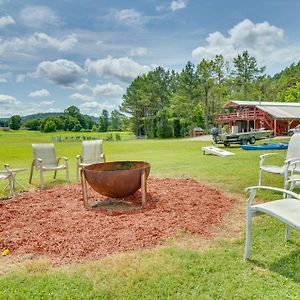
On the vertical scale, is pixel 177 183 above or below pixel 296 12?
below

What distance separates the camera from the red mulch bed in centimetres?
356

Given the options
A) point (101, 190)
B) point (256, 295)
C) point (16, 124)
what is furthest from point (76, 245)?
point (16, 124)

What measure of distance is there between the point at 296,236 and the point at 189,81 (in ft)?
140

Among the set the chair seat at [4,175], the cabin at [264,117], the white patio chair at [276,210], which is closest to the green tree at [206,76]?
the cabin at [264,117]

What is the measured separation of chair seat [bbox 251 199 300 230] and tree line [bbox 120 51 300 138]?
40855 millimetres

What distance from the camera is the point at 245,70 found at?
49.5m

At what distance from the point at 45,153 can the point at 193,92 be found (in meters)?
39.3

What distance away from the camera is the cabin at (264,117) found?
32.7 m

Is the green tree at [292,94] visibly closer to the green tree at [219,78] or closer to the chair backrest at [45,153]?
the green tree at [219,78]

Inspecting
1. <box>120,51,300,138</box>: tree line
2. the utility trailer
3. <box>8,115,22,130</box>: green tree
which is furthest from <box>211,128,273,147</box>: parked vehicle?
<box>8,115,22,130</box>: green tree

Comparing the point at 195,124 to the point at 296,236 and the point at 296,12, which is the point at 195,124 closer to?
the point at 296,12

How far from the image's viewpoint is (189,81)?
44500mm

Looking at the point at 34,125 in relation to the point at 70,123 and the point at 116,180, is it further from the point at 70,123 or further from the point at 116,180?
the point at 116,180

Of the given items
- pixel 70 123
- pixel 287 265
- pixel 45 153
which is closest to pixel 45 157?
pixel 45 153
